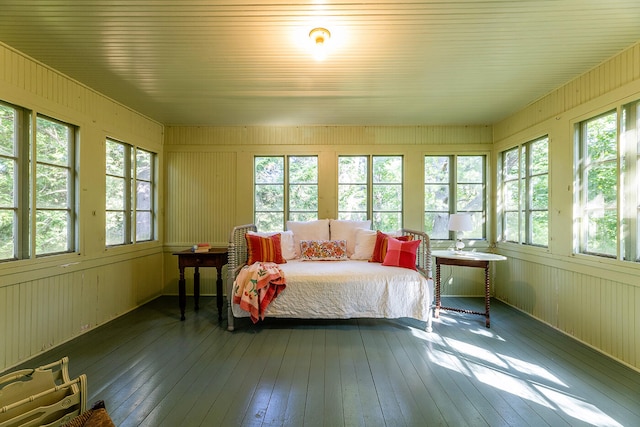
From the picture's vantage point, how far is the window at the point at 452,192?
162 inches

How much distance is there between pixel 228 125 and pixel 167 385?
335cm

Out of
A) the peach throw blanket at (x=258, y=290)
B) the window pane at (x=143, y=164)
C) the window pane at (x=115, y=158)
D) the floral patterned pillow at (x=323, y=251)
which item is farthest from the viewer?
the window pane at (x=143, y=164)

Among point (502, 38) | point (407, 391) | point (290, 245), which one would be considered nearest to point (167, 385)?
point (407, 391)

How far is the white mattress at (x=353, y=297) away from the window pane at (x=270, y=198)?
1570 millimetres

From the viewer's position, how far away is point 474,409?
172 centimetres

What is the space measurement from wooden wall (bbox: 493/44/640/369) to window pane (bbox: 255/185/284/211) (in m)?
3.19

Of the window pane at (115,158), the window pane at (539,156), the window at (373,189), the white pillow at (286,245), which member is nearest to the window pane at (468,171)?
the window pane at (539,156)

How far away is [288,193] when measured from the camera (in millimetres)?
4164

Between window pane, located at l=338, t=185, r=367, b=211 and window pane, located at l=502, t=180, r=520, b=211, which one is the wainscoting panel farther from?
window pane, located at l=502, t=180, r=520, b=211

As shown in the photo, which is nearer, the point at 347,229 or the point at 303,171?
the point at 347,229

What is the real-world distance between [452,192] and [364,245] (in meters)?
1.66

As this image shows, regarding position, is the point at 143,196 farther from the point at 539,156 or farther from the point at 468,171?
the point at 539,156

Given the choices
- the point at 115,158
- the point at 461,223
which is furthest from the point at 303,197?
the point at 115,158

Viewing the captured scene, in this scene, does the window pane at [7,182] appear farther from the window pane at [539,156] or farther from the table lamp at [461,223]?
the window pane at [539,156]
